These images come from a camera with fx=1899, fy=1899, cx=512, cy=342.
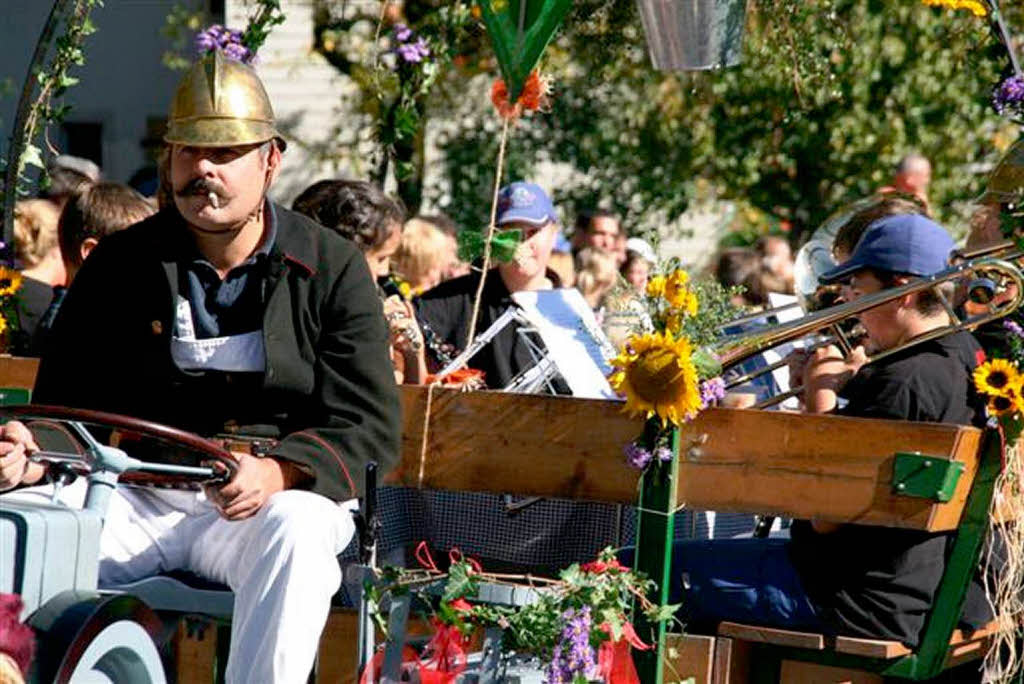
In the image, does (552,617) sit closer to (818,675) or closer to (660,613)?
(660,613)

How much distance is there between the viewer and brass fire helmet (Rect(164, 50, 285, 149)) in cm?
477

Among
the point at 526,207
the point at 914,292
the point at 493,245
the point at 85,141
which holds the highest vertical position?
the point at 85,141

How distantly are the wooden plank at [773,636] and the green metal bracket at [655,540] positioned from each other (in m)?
0.27

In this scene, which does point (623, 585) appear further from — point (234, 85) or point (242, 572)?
point (234, 85)

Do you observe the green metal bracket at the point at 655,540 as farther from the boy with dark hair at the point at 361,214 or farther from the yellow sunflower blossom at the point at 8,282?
the yellow sunflower blossom at the point at 8,282

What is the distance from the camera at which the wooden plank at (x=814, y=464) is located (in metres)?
4.74

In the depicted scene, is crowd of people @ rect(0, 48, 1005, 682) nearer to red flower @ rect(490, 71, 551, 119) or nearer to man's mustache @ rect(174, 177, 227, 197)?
man's mustache @ rect(174, 177, 227, 197)

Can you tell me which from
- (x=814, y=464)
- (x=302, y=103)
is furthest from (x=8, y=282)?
(x=302, y=103)

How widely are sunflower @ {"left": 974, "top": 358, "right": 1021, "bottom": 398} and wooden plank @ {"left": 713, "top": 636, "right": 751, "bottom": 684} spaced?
919 millimetres

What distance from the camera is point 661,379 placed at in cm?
473

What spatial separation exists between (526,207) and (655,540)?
2818 mm

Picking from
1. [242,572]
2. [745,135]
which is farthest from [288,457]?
[745,135]

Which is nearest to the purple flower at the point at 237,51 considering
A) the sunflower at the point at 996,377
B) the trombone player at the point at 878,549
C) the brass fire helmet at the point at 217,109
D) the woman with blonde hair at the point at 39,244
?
the woman with blonde hair at the point at 39,244

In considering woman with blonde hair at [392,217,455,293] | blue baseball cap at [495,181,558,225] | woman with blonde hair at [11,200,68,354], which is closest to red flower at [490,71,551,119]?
blue baseball cap at [495,181,558,225]
